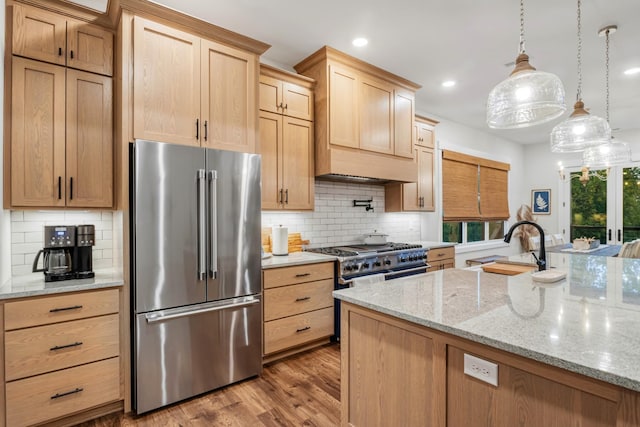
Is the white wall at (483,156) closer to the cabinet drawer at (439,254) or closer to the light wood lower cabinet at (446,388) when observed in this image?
the cabinet drawer at (439,254)

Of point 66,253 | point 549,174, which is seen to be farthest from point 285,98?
point 549,174

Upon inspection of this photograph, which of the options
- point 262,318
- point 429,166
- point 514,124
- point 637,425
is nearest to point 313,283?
point 262,318

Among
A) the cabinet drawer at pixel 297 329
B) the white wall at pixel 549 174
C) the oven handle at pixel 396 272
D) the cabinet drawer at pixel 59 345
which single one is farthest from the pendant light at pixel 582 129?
the white wall at pixel 549 174

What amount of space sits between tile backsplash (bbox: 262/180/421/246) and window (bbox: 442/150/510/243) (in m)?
1.22

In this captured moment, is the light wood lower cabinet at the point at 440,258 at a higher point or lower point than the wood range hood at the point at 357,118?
lower

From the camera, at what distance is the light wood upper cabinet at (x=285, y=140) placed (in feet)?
10.3

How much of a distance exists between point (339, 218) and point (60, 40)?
2.94 m

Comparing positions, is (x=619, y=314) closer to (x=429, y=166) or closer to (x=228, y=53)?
(x=228, y=53)

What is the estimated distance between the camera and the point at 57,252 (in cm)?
214

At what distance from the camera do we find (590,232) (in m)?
6.41

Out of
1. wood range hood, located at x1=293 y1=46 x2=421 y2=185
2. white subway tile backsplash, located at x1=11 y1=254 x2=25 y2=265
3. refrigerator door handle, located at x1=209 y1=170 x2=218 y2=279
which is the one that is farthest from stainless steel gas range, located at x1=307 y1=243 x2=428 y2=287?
white subway tile backsplash, located at x1=11 y1=254 x2=25 y2=265

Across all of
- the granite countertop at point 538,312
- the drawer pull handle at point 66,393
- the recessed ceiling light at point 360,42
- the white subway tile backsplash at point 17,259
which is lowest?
the drawer pull handle at point 66,393

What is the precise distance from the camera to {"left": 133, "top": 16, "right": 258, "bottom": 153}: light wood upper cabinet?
2.25 meters

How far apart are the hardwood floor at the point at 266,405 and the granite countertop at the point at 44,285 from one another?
2.84 feet
